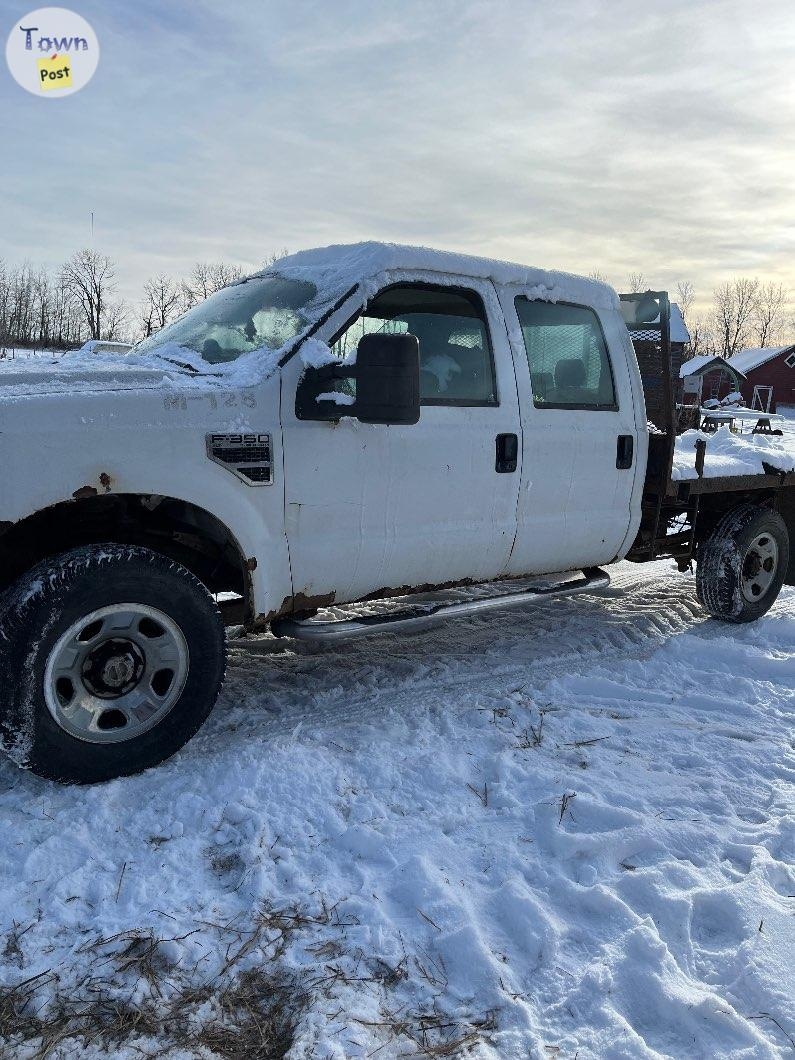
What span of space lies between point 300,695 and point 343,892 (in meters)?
1.59

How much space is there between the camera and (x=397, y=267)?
3912 mm

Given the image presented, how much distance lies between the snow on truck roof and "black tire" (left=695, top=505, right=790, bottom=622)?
208cm

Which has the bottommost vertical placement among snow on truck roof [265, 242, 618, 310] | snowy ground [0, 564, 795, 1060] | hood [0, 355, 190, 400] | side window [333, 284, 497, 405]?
snowy ground [0, 564, 795, 1060]

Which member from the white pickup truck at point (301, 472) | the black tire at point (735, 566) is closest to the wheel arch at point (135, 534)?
the white pickup truck at point (301, 472)

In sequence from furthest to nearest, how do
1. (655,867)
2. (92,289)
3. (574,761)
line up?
(92,289), (574,761), (655,867)

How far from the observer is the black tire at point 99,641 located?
9.34 feet

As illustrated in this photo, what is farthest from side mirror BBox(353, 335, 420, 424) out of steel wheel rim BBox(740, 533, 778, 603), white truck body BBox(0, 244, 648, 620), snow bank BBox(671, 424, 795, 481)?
steel wheel rim BBox(740, 533, 778, 603)

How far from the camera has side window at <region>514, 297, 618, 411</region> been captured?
4445 millimetres

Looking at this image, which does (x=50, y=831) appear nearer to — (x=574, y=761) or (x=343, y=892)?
(x=343, y=892)

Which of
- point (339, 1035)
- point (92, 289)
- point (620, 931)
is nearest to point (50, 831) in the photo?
point (339, 1035)

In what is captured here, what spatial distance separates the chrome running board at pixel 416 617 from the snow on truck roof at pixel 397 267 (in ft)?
5.06

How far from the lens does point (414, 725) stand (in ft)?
12.4

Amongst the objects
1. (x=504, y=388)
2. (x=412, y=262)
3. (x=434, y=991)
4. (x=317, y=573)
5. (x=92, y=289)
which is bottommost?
(x=434, y=991)

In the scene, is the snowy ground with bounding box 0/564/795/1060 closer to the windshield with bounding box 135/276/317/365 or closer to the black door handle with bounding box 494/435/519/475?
the black door handle with bounding box 494/435/519/475
